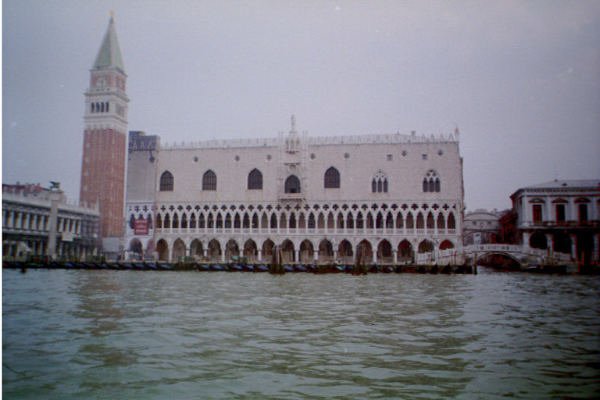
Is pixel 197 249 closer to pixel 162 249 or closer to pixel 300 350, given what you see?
pixel 162 249

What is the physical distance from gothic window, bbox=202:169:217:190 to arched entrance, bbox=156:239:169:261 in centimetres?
279

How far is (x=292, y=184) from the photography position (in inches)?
890

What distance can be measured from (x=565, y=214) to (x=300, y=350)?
457 centimetres

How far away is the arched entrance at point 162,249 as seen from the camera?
23422 mm

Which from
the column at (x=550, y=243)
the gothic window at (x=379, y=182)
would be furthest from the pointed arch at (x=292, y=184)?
the column at (x=550, y=243)

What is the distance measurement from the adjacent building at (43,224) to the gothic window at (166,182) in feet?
10.3

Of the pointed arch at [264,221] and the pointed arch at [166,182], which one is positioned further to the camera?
the pointed arch at [166,182]

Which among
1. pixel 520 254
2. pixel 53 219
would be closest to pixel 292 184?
pixel 53 219

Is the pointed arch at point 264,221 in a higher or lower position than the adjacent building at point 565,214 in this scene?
higher

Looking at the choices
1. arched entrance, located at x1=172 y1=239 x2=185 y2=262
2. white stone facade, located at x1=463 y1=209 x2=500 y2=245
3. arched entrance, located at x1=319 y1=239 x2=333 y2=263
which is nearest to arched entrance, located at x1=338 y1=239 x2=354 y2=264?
arched entrance, located at x1=319 y1=239 x2=333 y2=263

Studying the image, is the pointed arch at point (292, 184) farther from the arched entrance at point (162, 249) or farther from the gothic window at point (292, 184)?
the arched entrance at point (162, 249)

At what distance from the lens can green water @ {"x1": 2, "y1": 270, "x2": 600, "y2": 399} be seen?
3.47 m

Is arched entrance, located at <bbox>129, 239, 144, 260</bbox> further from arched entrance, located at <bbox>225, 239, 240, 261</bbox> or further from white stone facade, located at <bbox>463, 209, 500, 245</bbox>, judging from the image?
white stone facade, located at <bbox>463, 209, 500, 245</bbox>

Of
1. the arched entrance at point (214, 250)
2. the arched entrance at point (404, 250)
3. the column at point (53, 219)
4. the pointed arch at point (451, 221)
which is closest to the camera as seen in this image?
the column at point (53, 219)
